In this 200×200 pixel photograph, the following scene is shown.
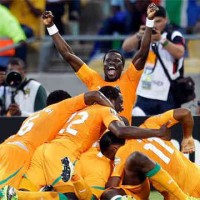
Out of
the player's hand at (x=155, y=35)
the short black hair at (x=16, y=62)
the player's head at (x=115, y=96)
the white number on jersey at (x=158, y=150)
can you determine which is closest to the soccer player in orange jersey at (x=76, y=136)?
the player's head at (x=115, y=96)

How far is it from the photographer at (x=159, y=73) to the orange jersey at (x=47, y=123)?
86.7 inches

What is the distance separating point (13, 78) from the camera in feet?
47.6

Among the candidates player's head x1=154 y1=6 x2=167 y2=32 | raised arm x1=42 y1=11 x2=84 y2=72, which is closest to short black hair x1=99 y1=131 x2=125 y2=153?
raised arm x1=42 y1=11 x2=84 y2=72

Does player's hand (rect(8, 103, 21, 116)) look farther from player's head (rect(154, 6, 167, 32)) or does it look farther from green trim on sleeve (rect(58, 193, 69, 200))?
green trim on sleeve (rect(58, 193, 69, 200))

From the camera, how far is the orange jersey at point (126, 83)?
41.8 ft

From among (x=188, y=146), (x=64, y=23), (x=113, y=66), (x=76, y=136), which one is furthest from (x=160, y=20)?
(x=64, y=23)

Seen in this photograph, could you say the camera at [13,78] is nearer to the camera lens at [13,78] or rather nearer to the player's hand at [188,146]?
the camera lens at [13,78]

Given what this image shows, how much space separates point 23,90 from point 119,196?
12.0 feet

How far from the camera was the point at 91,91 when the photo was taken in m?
12.2

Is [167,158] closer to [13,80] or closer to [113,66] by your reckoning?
[113,66]

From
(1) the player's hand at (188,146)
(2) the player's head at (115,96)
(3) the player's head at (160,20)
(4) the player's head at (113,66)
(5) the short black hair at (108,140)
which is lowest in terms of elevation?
(1) the player's hand at (188,146)

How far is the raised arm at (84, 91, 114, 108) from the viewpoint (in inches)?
472

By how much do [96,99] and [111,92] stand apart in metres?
0.21

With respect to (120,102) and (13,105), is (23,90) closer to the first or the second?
(13,105)
